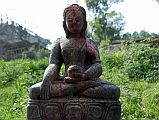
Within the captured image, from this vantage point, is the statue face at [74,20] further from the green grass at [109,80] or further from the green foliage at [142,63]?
the green foliage at [142,63]

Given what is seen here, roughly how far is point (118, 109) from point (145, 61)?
6.01 meters

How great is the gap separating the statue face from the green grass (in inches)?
101

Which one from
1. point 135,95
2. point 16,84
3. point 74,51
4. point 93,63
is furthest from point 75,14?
point 16,84

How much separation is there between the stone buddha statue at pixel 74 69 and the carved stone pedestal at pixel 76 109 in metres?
0.06

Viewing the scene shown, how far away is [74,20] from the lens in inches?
170

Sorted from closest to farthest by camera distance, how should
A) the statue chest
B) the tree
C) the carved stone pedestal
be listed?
1. the carved stone pedestal
2. the statue chest
3. the tree

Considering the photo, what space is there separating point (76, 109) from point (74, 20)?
3.24ft

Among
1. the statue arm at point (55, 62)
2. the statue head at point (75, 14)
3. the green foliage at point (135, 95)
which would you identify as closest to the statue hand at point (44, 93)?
the statue arm at point (55, 62)

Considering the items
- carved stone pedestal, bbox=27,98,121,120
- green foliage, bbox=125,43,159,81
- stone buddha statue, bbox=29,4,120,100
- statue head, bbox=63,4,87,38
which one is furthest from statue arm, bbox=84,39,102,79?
green foliage, bbox=125,43,159,81

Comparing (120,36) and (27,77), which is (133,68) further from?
(120,36)

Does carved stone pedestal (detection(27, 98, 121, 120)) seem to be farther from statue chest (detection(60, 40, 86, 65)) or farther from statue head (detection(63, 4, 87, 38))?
statue head (detection(63, 4, 87, 38))

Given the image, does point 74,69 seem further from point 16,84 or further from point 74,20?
point 16,84

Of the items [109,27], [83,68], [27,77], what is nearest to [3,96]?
[27,77]

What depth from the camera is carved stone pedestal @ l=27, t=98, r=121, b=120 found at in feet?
13.1
